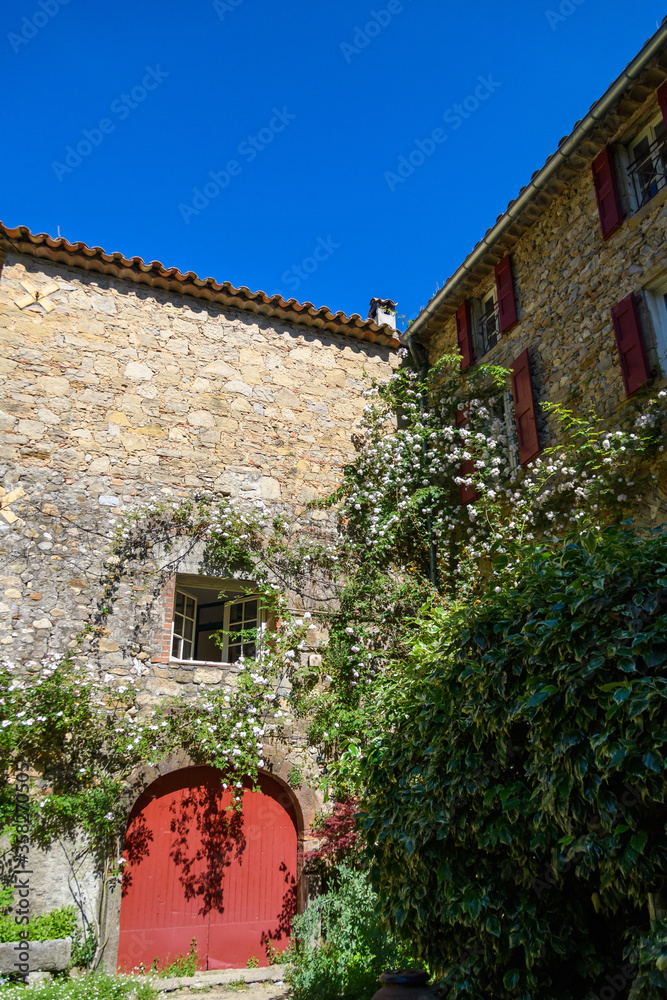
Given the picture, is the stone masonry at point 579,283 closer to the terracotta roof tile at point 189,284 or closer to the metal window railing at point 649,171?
the metal window railing at point 649,171

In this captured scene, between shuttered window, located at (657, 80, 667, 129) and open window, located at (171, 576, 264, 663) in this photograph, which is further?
open window, located at (171, 576, 264, 663)

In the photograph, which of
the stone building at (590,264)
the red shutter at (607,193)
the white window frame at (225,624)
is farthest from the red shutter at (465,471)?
the white window frame at (225,624)

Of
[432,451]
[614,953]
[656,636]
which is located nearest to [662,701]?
[656,636]

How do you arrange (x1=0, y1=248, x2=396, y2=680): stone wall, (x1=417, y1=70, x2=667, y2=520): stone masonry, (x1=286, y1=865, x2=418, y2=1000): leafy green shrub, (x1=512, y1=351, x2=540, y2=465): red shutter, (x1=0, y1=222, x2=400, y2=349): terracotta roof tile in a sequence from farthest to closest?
(x1=0, y1=222, x2=400, y2=349): terracotta roof tile
(x1=512, y1=351, x2=540, y2=465): red shutter
(x1=0, y1=248, x2=396, y2=680): stone wall
(x1=417, y1=70, x2=667, y2=520): stone masonry
(x1=286, y1=865, x2=418, y2=1000): leafy green shrub

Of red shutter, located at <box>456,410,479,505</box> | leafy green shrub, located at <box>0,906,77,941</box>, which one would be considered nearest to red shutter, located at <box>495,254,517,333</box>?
red shutter, located at <box>456,410,479,505</box>

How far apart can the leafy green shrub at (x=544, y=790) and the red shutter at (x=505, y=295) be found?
15.9ft

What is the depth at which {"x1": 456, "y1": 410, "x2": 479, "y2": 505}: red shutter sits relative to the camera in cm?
829

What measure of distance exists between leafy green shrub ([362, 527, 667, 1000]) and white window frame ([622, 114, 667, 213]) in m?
4.55

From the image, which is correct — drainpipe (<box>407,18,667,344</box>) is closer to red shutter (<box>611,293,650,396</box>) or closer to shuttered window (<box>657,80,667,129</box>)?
shuttered window (<box>657,80,667,129</box>)

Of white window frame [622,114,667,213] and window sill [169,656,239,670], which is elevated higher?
white window frame [622,114,667,213]

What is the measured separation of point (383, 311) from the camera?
10.1 meters

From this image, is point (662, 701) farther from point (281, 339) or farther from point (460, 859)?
point (281, 339)

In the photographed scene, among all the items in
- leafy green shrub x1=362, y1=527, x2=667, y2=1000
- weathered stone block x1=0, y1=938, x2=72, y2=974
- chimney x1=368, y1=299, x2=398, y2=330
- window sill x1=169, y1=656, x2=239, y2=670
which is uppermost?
chimney x1=368, y1=299, x2=398, y2=330

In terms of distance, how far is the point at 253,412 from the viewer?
870 cm
